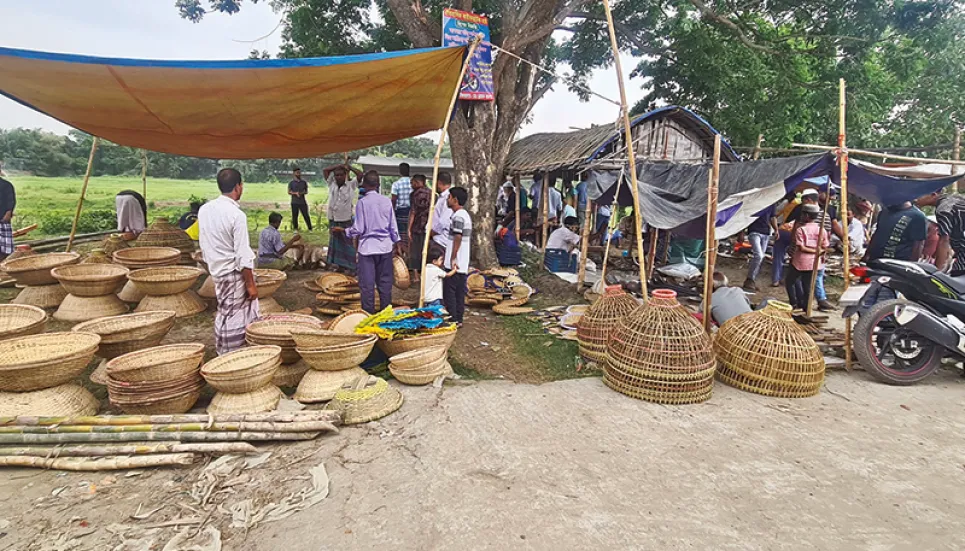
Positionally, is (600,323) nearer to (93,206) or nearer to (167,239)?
(167,239)

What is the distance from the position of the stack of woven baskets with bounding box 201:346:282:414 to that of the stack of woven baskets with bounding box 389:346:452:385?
2.90 feet

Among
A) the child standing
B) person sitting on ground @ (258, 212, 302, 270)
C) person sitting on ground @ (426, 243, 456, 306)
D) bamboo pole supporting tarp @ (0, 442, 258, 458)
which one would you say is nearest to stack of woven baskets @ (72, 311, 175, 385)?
bamboo pole supporting tarp @ (0, 442, 258, 458)

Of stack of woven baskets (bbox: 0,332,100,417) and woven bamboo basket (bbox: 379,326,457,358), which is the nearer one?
stack of woven baskets (bbox: 0,332,100,417)

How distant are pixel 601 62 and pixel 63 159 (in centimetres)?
3733

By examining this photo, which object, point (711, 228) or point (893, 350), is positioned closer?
point (893, 350)

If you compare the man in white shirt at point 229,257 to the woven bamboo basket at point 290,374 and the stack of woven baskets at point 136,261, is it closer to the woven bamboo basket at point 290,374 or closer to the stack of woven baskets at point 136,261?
the woven bamboo basket at point 290,374

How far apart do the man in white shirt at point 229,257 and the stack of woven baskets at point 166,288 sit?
172 cm

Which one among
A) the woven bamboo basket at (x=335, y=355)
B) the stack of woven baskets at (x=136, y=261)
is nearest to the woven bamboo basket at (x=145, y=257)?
the stack of woven baskets at (x=136, y=261)

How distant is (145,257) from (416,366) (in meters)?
4.17

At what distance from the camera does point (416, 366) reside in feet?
12.3

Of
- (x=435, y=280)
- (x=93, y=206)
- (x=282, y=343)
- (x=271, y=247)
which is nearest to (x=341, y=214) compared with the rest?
(x=271, y=247)

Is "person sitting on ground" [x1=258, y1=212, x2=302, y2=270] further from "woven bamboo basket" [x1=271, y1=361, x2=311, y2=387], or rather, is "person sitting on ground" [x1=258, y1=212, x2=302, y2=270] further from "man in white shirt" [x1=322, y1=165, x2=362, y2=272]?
"woven bamboo basket" [x1=271, y1=361, x2=311, y2=387]

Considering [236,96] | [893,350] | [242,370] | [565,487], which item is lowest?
[565,487]

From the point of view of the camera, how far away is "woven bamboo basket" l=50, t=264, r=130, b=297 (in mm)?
4824
